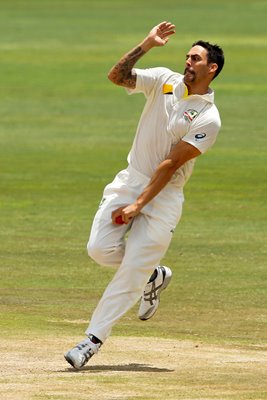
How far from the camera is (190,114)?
31.6ft

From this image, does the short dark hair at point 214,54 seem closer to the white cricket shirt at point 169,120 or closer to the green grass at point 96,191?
the white cricket shirt at point 169,120

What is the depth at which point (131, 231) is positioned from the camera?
9719mm

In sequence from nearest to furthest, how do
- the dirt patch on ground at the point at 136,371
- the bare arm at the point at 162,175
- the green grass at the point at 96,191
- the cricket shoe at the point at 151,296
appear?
1. the dirt patch on ground at the point at 136,371
2. the bare arm at the point at 162,175
3. the cricket shoe at the point at 151,296
4. the green grass at the point at 96,191

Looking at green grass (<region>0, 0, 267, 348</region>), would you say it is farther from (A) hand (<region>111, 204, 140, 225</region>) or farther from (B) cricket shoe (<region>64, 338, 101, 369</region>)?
(A) hand (<region>111, 204, 140, 225</region>)

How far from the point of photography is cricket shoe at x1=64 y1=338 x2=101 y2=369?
920 centimetres

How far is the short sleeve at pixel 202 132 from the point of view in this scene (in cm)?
955

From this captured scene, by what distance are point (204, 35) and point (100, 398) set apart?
1507 inches

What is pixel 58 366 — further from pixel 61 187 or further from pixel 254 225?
pixel 61 187

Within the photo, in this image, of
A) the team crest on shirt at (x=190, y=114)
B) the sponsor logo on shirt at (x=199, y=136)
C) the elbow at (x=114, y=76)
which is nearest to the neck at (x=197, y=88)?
the team crest on shirt at (x=190, y=114)

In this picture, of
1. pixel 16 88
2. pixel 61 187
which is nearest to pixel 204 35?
pixel 16 88

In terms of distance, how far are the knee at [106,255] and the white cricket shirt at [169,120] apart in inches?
21.5

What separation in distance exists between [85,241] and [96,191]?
3725 mm

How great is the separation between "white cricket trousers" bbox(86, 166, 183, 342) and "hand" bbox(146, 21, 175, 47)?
32.8 inches

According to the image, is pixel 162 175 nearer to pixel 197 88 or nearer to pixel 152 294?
pixel 197 88
